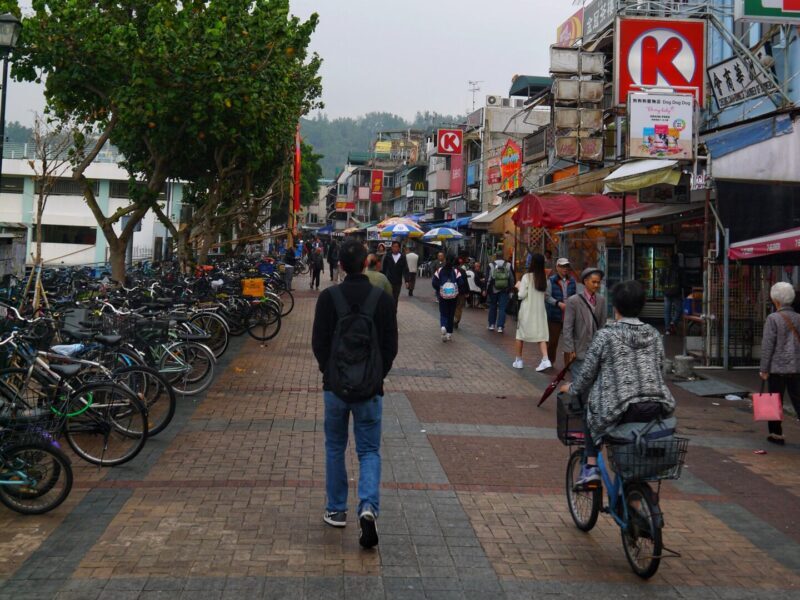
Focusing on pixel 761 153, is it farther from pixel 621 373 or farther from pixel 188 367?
pixel 188 367

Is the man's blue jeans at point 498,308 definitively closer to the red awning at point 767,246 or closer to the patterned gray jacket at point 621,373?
the red awning at point 767,246

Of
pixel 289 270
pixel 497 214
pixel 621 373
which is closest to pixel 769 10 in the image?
pixel 621 373

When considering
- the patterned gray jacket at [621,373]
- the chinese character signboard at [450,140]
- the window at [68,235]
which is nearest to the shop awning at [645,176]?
the patterned gray jacket at [621,373]

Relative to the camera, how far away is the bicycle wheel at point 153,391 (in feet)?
25.3

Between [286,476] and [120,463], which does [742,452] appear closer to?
[286,476]

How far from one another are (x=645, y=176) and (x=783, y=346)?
480 cm

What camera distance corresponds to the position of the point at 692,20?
1420cm

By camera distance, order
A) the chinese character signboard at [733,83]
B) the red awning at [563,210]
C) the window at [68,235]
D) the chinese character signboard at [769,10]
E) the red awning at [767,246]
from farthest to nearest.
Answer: the window at [68,235], the red awning at [563,210], the chinese character signboard at [733,83], the chinese character signboard at [769,10], the red awning at [767,246]

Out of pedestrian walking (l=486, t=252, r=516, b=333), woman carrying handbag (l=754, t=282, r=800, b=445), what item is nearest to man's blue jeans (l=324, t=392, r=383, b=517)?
woman carrying handbag (l=754, t=282, r=800, b=445)

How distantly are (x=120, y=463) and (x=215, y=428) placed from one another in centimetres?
147

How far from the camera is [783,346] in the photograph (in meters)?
8.23

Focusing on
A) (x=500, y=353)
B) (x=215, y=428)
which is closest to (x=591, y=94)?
(x=500, y=353)

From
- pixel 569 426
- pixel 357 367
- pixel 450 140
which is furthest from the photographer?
pixel 450 140

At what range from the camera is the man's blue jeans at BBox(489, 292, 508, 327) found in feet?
57.3
